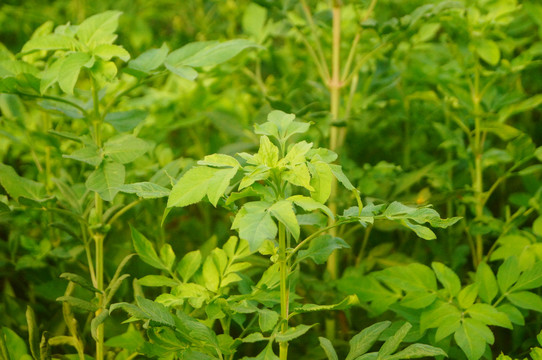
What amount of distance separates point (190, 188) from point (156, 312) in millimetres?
215

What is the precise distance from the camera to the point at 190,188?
773 millimetres

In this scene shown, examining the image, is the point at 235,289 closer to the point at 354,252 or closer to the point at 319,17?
the point at 354,252

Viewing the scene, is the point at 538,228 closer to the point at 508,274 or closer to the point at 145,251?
the point at 508,274

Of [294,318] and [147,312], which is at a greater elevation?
[147,312]

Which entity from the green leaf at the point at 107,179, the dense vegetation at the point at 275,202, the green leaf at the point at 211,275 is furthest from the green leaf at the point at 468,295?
the green leaf at the point at 107,179

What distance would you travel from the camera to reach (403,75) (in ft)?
5.74

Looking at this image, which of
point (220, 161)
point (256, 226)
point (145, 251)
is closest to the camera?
point (256, 226)

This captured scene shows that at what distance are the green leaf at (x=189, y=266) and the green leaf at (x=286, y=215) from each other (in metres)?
0.36

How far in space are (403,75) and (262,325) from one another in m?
1.16

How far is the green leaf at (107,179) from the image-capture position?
96cm

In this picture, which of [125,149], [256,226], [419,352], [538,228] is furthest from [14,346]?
[538,228]

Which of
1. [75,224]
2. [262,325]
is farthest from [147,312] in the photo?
[75,224]

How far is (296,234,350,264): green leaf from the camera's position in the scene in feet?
2.98

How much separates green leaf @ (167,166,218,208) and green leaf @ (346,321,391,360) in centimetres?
36
